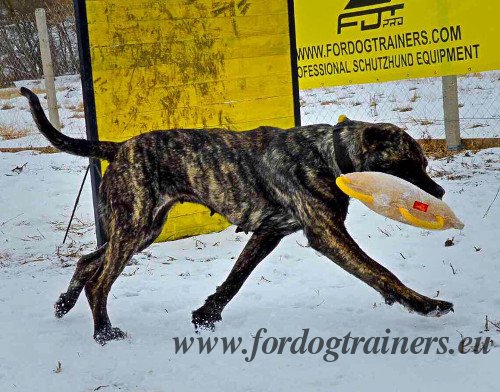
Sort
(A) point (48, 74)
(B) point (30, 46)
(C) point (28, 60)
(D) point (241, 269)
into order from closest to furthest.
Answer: (D) point (241, 269) < (A) point (48, 74) < (B) point (30, 46) < (C) point (28, 60)

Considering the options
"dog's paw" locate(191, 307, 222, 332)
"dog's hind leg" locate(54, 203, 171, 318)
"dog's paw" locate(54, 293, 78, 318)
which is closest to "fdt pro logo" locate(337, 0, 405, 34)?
A: "dog's hind leg" locate(54, 203, 171, 318)

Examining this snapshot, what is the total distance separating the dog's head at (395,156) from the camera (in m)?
4.11

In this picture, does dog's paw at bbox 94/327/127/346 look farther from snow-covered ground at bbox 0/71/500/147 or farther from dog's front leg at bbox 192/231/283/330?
snow-covered ground at bbox 0/71/500/147

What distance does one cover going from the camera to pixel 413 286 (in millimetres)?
4773

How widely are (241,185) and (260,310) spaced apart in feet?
2.32

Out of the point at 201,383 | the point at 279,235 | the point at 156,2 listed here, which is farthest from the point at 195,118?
the point at 201,383

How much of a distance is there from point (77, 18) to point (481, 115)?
232 inches

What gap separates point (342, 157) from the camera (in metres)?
4.17

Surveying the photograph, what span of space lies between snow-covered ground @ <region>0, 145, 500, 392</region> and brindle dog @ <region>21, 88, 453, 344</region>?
0.22 m

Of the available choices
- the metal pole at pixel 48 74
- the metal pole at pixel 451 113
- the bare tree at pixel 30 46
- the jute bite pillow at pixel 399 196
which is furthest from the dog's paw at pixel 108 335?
the bare tree at pixel 30 46

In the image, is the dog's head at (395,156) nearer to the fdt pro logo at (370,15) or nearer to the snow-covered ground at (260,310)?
the snow-covered ground at (260,310)

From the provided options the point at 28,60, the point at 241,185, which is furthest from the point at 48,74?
the point at 241,185

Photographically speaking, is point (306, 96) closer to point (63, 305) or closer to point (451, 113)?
point (451, 113)

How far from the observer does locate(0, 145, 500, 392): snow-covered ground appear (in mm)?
3486
